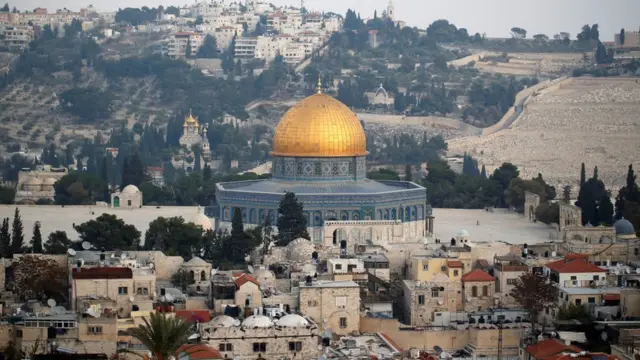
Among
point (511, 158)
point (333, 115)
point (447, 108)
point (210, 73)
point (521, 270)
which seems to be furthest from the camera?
point (210, 73)

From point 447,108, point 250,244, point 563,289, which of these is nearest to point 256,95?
point 447,108

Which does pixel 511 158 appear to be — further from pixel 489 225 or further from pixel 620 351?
pixel 620 351

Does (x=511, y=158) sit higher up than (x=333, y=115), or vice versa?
(x=333, y=115)

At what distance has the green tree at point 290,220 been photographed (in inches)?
1887

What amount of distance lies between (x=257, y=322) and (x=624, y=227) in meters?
14.3

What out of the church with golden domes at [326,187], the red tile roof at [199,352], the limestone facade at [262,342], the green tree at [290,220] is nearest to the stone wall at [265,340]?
the limestone facade at [262,342]

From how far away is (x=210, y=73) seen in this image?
115m

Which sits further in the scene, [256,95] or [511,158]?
[256,95]

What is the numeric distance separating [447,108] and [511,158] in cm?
1677

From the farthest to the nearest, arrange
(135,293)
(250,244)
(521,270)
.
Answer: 1. (250,244)
2. (521,270)
3. (135,293)

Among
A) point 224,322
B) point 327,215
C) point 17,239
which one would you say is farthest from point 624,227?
point 224,322

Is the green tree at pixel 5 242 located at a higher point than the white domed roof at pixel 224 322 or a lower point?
lower

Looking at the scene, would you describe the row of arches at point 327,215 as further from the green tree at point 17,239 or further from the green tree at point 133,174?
the green tree at point 133,174

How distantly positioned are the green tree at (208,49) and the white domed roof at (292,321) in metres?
85.3
